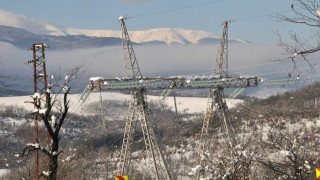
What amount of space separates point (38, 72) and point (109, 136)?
15998 cm

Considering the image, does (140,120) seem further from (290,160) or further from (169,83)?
(290,160)

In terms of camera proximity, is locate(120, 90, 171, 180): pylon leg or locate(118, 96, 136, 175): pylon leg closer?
locate(118, 96, 136, 175): pylon leg

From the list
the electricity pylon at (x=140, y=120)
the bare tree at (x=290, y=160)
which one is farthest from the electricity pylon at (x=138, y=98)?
the bare tree at (x=290, y=160)

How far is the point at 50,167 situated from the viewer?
16984 mm

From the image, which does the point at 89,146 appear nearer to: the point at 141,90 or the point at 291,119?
the point at 291,119

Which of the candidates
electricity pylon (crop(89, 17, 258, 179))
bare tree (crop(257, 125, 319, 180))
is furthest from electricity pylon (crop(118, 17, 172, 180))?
bare tree (crop(257, 125, 319, 180))

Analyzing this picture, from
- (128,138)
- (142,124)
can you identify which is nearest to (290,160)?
(128,138)

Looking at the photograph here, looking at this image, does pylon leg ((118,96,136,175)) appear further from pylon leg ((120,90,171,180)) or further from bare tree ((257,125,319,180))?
bare tree ((257,125,319,180))

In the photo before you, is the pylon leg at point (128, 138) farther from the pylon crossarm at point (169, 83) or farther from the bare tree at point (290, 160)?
the bare tree at point (290, 160)

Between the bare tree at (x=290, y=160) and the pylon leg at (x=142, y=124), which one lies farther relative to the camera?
the pylon leg at (x=142, y=124)

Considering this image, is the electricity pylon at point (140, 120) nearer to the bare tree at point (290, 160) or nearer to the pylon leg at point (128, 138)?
the pylon leg at point (128, 138)

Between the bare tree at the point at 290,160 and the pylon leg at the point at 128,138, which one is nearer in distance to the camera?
the bare tree at the point at 290,160

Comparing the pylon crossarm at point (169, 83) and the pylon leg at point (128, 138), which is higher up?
the pylon crossarm at point (169, 83)

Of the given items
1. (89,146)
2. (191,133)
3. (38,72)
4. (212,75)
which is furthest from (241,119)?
(38,72)
